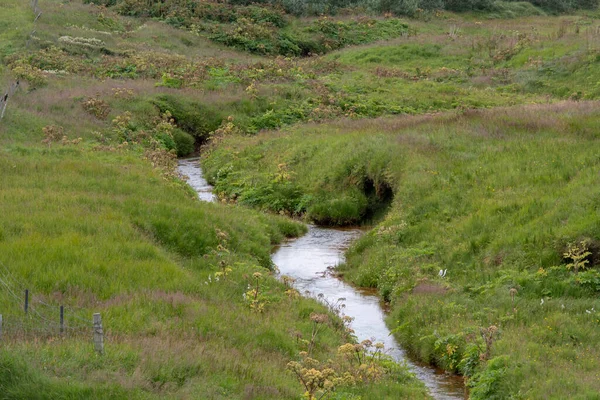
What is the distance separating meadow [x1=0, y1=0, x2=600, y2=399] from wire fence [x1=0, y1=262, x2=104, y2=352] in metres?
0.06

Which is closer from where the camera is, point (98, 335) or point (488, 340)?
point (98, 335)

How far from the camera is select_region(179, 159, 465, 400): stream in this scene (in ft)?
51.8

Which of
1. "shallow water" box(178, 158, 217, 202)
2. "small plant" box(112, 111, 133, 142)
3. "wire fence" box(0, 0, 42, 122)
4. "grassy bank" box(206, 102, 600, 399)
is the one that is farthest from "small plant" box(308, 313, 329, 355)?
"small plant" box(112, 111, 133, 142)

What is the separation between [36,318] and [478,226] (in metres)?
11.7

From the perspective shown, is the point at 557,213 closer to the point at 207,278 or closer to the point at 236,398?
the point at 207,278

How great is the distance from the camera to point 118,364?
11.9m

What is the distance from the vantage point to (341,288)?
2148 centimetres

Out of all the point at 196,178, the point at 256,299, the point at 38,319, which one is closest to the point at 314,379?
the point at 38,319

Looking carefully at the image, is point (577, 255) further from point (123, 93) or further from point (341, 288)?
point (123, 93)

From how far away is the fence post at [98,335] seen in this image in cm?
1172

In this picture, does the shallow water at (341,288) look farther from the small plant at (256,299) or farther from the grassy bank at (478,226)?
the small plant at (256,299)

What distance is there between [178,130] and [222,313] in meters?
23.8

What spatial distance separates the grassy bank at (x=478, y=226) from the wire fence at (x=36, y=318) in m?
6.58

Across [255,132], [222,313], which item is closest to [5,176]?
[222,313]
